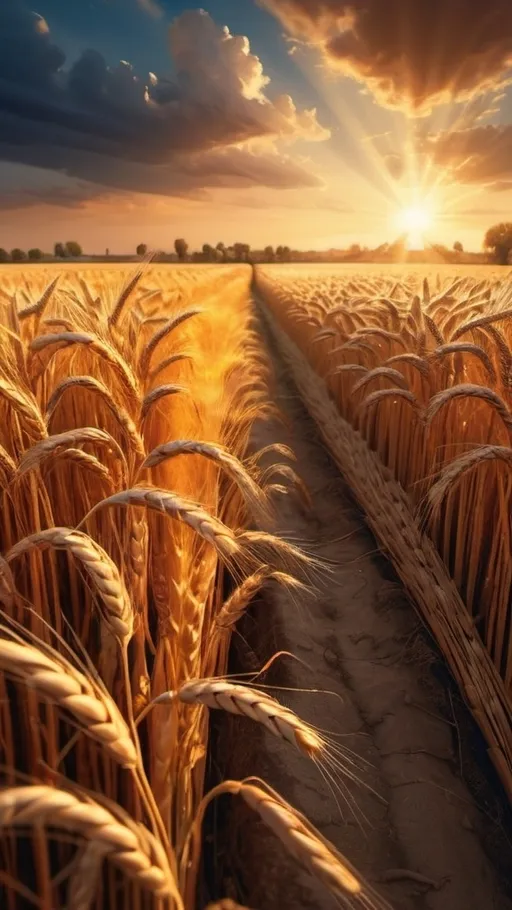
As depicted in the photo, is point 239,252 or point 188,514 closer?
point 188,514

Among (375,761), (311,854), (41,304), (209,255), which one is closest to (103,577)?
(311,854)

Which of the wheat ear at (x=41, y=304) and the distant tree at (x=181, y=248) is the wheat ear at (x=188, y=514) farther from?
the distant tree at (x=181, y=248)

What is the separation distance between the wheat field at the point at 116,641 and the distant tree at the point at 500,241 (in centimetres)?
5166

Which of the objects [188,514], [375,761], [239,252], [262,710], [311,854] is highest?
[239,252]

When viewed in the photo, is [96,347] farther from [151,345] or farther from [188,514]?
[188,514]

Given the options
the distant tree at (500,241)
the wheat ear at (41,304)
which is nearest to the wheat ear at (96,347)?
the wheat ear at (41,304)

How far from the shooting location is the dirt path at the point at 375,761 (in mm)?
1511

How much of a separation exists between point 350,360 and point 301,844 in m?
4.85

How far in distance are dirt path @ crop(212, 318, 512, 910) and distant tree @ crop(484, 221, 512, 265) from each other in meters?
51.1

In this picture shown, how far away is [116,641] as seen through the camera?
1.28 m

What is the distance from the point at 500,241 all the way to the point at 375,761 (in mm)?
52866

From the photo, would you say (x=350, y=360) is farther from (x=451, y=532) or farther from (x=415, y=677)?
(x=415, y=677)

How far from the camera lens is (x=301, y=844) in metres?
0.75

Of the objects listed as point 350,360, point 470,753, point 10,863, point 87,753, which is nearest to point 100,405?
point 87,753
